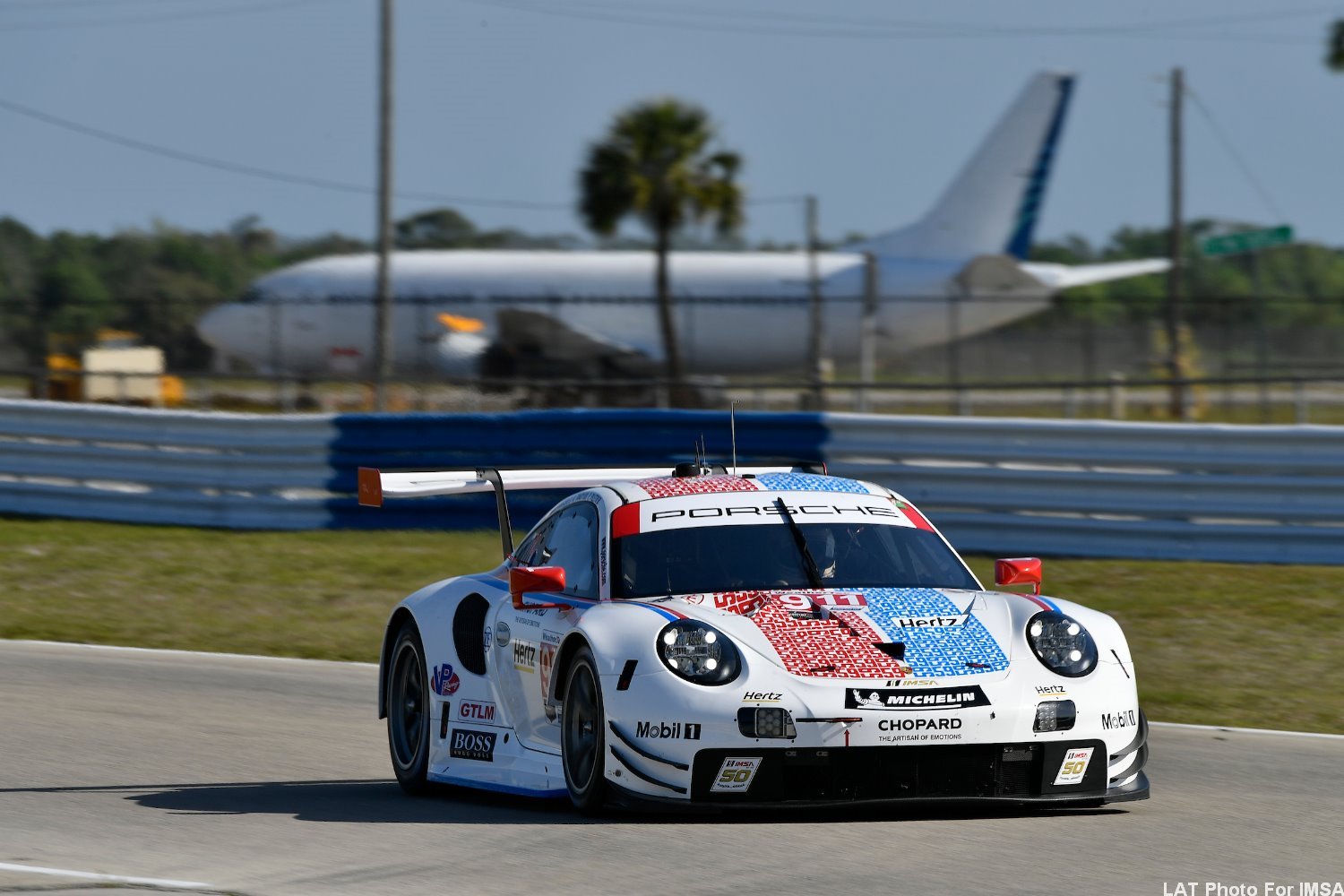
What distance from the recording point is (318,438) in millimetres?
17438

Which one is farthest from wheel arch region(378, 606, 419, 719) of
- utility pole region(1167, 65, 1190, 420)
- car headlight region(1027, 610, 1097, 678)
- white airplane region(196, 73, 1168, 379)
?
white airplane region(196, 73, 1168, 379)

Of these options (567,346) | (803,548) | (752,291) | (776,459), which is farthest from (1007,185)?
(803,548)

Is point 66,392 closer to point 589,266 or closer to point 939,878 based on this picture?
point 589,266

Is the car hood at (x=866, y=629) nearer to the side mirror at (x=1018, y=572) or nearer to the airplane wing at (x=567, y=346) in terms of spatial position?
the side mirror at (x=1018, y=572)

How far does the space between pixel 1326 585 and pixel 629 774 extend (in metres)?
8.75

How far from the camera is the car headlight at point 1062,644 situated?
6.66 m

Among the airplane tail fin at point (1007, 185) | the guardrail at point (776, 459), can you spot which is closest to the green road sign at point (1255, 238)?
the airplane tail fin at point (1007, 185)

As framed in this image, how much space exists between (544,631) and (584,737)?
1.85 ft

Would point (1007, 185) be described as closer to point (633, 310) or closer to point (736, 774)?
point (633, 310)

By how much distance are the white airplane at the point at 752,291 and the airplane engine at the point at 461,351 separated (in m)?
0.03

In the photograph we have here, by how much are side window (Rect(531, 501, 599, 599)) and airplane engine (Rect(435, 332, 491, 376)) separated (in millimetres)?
28632

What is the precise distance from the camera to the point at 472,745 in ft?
25.3

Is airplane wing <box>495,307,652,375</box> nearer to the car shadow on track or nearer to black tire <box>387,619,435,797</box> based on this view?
black tire <box>387,619,435,797</box>

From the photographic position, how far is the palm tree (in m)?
41.5
